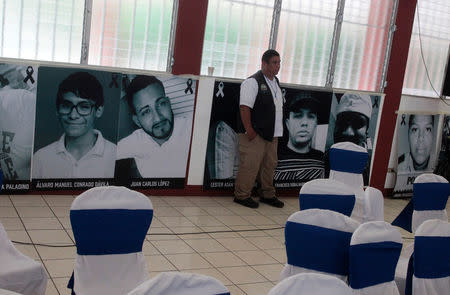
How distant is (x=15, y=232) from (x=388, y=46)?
560 cm

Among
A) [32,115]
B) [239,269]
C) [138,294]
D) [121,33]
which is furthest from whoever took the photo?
[121,33]

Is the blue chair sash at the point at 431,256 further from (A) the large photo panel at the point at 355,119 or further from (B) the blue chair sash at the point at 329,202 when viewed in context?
(A) the large photo panel at the point at 355,119

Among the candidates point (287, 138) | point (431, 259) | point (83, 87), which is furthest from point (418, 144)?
point (431, 259)

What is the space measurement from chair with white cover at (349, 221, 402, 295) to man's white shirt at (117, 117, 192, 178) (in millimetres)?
3853

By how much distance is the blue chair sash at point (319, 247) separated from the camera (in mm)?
2883

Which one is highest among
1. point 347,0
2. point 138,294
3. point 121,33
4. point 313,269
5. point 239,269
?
point 347,0

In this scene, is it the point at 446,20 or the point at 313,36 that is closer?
the point at 313,36

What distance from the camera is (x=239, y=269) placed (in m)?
4.77

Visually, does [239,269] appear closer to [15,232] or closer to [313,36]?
[15,232]

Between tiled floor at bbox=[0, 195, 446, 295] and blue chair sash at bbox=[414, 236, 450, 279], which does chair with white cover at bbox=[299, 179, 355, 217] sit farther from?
tiled floor at bbox=[0, 195, 446, 295]

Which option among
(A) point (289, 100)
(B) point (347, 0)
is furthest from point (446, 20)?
(A) point (289, 100)

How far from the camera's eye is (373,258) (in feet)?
9.30

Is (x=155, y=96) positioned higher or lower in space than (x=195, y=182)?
higher

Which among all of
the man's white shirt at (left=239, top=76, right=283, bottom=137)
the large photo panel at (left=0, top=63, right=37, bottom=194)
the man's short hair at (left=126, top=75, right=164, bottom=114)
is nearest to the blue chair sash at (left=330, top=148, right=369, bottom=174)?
the man's white shirt at (left=239, top=76, right=283, bottom=137)
